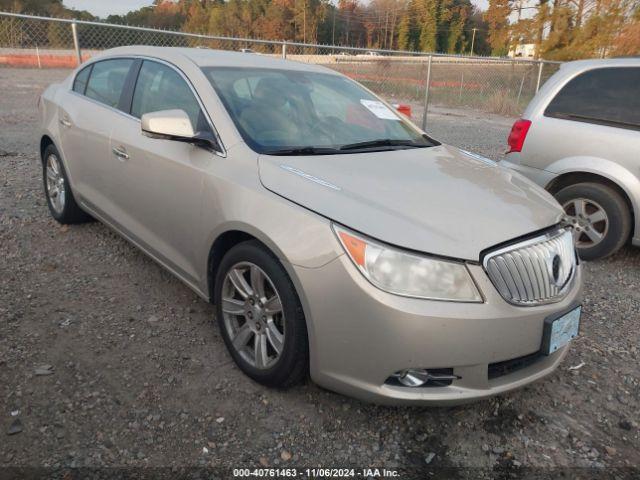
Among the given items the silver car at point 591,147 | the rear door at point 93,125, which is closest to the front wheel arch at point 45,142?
the rear door at point 93,125

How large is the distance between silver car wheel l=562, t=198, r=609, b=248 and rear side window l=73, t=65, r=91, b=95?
4376 mm

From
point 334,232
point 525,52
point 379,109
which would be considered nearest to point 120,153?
point 379,109

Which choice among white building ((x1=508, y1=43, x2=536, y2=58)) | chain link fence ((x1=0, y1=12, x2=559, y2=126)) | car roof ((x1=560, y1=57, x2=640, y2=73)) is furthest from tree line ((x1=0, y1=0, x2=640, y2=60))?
car roof ((x1=560, y1=57, x2=640, y2=73))

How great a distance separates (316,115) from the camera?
3.09 meters

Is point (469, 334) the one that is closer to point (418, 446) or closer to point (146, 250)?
point (418, 446)

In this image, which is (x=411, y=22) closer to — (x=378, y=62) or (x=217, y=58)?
(x=378, y=62)

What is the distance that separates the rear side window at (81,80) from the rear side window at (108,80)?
8 centimetres

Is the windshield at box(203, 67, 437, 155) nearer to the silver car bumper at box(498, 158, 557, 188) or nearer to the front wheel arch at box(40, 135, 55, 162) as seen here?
the silver car bumper at box(498, 158, 557, 188)

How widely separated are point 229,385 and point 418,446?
996 mm

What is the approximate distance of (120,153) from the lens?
3365mm

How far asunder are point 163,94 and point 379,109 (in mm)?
1467

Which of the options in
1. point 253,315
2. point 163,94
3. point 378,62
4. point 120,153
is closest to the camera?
point 253,315

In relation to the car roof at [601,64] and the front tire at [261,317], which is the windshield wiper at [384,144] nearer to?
the front tire at [261,317]

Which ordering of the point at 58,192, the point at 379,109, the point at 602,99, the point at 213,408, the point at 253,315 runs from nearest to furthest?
the point at 213,408 < the point at 253,315 < the point at 379,109 < the point at 602,99 < the point at 58,192
